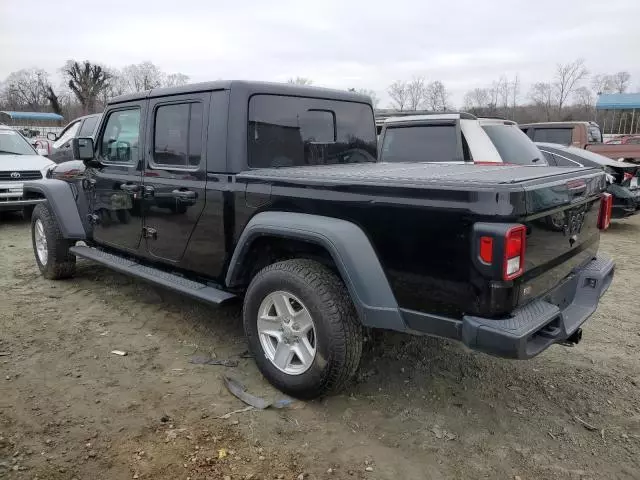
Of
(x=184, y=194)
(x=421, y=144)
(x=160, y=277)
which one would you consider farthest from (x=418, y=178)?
(x=421, y=144)

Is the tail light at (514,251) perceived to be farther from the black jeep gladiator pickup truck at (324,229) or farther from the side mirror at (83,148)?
the side mirror at (83,148)

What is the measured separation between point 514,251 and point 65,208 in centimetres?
451

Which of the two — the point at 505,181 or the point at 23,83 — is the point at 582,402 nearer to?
the point at 505,181

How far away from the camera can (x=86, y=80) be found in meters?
47.8

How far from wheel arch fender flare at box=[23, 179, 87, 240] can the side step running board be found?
0.20 m

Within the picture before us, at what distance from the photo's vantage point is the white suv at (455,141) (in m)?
6.71

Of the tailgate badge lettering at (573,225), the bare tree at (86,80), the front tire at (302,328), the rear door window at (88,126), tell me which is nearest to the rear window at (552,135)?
the tailgate badge lettering at (573,225)

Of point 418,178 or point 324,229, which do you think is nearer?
point 418,178

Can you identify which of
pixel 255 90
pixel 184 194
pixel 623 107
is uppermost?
pixel 623 107

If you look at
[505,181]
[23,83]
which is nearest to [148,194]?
[505,181]

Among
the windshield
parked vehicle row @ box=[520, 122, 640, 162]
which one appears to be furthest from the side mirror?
parked vehicle row @ box=[520, 122, 640, 162]

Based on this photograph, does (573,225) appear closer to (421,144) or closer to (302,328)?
(302,328)

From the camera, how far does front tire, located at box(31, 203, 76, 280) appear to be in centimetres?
534

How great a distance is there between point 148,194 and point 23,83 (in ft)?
238
